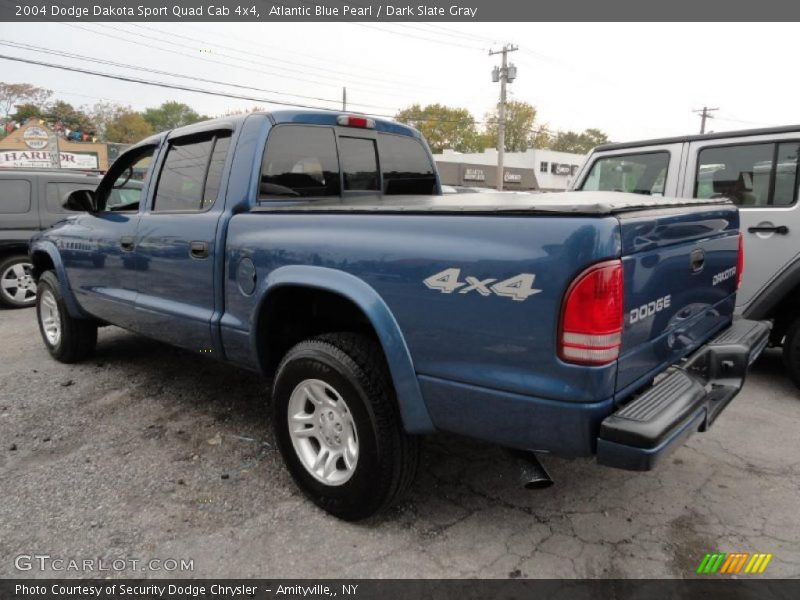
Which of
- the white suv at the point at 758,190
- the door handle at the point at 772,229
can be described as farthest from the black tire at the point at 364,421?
the door handle at the point at 772,229

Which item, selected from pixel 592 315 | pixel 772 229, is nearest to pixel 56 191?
pixel 592 315

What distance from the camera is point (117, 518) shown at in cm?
266

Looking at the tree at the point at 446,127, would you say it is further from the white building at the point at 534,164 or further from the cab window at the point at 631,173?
the cab window at the point at 631,173

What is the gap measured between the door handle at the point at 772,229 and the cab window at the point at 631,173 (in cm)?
82

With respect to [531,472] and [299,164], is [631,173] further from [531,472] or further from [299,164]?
[531,472]

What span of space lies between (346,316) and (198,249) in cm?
97

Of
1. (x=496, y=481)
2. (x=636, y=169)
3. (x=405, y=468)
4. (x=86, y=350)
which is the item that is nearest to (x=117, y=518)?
(x=405, y=468)

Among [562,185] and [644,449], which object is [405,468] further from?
[562,185]

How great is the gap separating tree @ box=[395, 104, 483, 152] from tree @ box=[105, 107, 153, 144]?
37274 mm

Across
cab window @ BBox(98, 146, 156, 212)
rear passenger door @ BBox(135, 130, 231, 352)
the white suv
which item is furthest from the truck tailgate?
cab window @ BBox(98, 146, 156, 212)

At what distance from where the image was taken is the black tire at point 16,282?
7484 millimetres

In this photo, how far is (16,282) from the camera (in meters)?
7.59

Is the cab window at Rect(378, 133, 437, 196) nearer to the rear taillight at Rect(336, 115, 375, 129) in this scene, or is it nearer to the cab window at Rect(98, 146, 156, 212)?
the rear taillight at Rect(336, 115, 375, 129)

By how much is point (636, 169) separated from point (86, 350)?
526cm
